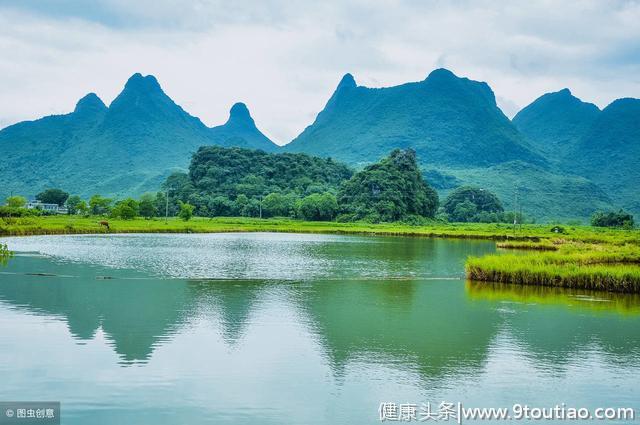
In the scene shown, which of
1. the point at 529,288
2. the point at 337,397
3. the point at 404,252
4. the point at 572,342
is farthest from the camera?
the point at 404,252

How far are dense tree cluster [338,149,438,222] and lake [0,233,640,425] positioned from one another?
76.4 m

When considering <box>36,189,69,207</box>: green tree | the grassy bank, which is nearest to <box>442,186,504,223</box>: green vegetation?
the grassy bank

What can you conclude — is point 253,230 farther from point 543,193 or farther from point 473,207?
point 543,193

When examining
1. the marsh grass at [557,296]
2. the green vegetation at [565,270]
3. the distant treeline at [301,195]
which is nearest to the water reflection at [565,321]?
the marsh grass at [557,296]

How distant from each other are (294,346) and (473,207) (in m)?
115

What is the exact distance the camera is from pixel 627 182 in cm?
19638

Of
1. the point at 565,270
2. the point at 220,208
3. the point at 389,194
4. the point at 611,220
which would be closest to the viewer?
the point at 565,270

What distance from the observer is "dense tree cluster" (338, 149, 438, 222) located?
102688 millimetres

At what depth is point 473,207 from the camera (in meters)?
125

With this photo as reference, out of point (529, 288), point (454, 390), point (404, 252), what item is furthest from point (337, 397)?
point (404, 252)

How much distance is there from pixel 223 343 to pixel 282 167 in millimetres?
115594

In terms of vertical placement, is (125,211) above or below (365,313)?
above

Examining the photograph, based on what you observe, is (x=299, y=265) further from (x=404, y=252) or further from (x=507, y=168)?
(x=507, y=168)

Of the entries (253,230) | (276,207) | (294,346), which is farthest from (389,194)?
(294,346)
